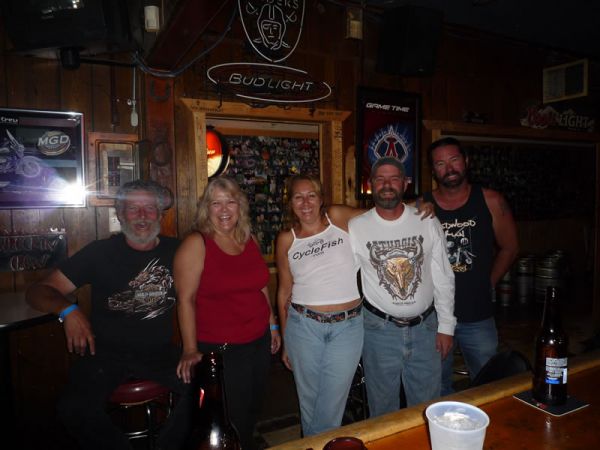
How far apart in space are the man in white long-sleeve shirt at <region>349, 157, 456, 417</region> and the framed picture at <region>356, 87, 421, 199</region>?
86.0 inches

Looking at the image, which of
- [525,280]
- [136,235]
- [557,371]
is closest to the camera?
[557,371]

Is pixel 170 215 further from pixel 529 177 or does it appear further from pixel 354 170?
pixel 529 177

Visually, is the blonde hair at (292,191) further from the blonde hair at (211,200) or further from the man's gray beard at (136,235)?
the man's gray beard at (136,235)

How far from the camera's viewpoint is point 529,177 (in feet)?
24.4

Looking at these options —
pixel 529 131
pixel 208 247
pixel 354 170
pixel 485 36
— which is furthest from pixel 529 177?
pixel 208 247

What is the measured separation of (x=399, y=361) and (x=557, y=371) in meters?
1.08

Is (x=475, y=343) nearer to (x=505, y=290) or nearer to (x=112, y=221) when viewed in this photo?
(x=112, y=221)

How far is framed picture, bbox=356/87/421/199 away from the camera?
455 centimetres

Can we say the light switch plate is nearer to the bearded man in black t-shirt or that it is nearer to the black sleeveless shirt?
the bearded man in black t-shirt

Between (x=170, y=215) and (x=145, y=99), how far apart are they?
3.15 ft

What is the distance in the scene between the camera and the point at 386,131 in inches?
184

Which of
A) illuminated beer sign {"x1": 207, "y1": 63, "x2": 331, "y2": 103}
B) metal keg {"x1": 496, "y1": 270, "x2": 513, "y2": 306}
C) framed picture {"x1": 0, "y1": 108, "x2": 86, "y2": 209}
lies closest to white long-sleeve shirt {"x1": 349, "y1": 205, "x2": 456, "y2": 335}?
illuminated beer sign {"x1": 207, "y1": 63, "x2": 331, "y2": 103}

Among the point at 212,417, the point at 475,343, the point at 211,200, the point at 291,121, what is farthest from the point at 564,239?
the point at 212,417

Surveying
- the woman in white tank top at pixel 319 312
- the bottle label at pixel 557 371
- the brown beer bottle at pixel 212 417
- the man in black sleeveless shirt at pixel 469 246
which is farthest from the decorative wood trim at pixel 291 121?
the bottle label at pixel 557 371
